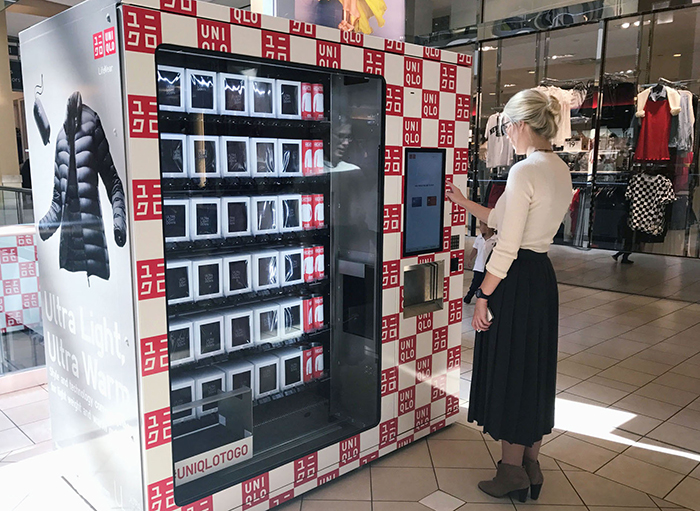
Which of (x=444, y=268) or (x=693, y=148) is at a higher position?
(x=693, y=148)

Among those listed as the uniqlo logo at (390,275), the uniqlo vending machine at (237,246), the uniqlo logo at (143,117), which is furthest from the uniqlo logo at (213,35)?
the uniqlo logo at (390,275)

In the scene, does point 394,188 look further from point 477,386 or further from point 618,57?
point 618,57

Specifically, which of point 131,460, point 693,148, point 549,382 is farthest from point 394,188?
point 693,148

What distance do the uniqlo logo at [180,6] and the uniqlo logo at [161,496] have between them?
1.70 m

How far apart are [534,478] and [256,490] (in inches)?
51.1

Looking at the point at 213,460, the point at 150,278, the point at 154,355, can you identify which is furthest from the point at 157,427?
the point at 150,278

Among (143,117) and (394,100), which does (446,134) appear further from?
(143,117)

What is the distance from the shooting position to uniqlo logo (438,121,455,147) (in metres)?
3.09

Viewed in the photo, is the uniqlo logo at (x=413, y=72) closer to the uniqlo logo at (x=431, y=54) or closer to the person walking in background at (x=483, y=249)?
the uniqlo logo at (x=431, y=54)

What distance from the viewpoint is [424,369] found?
3178 millimetres

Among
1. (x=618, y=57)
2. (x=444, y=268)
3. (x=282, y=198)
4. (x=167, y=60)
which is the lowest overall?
(x=444, y=268)

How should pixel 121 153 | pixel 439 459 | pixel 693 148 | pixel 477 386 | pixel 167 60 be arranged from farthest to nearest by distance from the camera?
pixel 693 148, pixel 439 459, pixel 477 386, pixel 167 60, pixel 121 153

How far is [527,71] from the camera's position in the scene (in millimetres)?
7766

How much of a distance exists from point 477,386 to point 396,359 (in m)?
0.49
